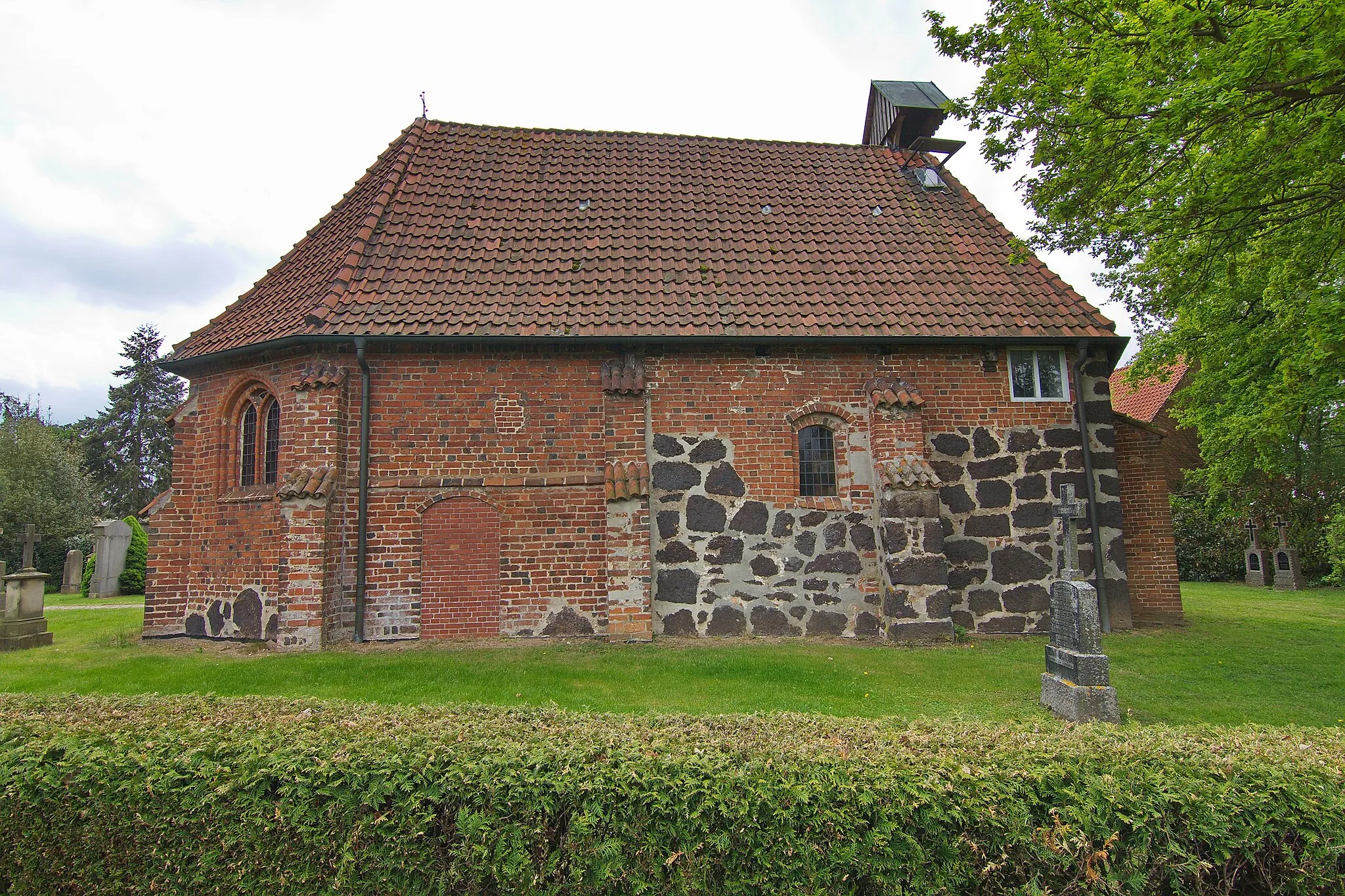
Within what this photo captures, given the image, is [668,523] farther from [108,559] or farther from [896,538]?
[108,559]

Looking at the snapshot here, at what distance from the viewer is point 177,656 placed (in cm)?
886

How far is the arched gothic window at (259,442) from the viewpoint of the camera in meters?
10.2

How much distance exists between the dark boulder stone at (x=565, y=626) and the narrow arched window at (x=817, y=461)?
3716mm

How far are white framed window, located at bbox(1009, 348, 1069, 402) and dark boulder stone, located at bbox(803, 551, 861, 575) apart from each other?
3818 millimetres

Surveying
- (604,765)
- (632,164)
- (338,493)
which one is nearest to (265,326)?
(338,493)

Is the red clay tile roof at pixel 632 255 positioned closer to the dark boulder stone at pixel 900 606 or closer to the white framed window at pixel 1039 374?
the white framed window at pixel 1039 374

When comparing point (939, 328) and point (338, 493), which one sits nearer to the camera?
point (338, 493)

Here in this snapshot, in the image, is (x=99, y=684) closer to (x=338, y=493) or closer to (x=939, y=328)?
(x=338, y=493)

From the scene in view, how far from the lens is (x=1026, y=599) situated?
10.0 meters

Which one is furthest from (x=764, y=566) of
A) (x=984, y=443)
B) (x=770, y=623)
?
(x=984, y=443)

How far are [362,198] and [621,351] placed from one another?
5.65 meters

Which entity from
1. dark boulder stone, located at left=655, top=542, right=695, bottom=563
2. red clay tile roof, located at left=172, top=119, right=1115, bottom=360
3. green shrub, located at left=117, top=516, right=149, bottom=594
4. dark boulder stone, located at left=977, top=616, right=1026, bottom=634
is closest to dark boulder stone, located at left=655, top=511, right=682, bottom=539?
dark boulder stone, located at left=655, top=542, right=695, bottom=563

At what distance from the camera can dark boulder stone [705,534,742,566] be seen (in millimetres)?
9719

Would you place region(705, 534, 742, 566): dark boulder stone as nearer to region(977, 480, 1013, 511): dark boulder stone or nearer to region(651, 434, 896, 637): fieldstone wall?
region(651, 434, 896, 637): fieldstone wall
